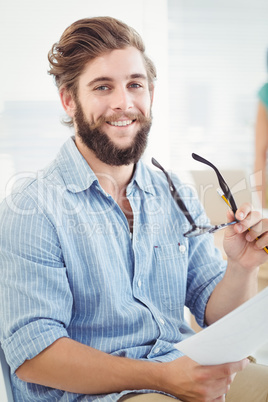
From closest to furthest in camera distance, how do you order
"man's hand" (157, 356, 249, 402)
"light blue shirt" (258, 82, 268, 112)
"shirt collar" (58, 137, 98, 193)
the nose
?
1. "man's hand" (157, 356, 249, 402)
2. "shirt collar" (58, 137, 98, 193)
3. the nose
4. "light blue shirt" (258, 82, 268, 112)

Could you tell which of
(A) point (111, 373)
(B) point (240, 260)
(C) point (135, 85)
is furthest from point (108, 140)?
(A) point (111, 373)

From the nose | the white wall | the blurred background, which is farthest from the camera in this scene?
the blurred background

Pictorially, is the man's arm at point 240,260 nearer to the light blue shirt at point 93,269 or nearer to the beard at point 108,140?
the light blue shirt at point 93,269

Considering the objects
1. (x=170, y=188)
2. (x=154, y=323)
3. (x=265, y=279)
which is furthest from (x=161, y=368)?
(x=265, y=279)

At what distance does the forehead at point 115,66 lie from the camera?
1.12 m

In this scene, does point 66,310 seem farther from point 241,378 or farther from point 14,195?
point 241,378

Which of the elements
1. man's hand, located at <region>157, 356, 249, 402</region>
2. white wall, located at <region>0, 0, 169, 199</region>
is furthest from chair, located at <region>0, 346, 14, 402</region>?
white wall, located at <region>0, 0, 169, 199</region>

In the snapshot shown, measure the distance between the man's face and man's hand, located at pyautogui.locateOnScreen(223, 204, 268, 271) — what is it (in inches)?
12.6

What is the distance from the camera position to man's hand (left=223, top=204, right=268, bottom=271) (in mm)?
907

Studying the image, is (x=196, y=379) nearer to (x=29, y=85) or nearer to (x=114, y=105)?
(x=114, y=105)

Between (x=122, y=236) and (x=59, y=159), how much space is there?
23cm

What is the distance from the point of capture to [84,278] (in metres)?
0.95

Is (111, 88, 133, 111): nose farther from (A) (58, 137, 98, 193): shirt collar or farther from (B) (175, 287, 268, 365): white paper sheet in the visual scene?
(B) (175, 287, 268, 365): white paper sheet

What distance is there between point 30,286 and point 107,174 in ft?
1.18
